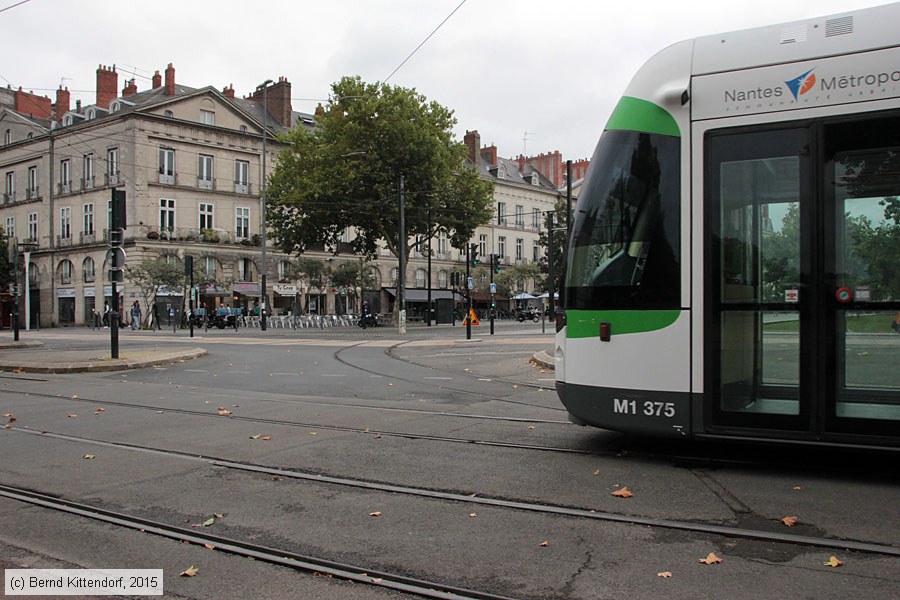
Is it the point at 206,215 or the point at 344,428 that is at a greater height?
the point at 206,215

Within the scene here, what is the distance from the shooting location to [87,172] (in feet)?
182

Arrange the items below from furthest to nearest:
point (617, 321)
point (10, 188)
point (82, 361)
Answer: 1. point (10, 188)
2. point (82, 361)
3. point (617, 321)

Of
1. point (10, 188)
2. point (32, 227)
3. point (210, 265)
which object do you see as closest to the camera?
point (210, 265)

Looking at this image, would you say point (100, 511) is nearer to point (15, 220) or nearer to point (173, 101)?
point (173, 101)

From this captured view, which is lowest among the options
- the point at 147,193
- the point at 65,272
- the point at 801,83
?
the point at 801,83

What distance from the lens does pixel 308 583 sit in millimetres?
4094

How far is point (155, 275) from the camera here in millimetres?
45688

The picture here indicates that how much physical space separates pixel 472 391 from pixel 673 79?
286 inches

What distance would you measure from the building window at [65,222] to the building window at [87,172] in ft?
9.25

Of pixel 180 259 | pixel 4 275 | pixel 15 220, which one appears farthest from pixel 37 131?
pixel 180 259

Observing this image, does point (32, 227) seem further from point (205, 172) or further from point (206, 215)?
point (205, 172)

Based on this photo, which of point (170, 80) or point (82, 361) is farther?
point (170, 80)

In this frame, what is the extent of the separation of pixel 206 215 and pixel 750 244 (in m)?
54.8

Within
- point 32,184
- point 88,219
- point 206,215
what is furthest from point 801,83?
point 32,184
